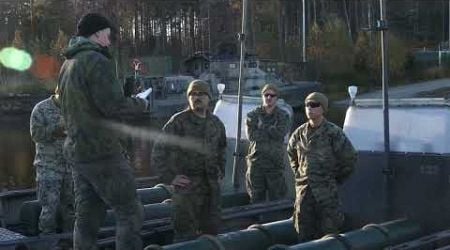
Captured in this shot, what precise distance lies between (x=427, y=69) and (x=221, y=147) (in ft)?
141

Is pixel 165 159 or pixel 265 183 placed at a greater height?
pixel 165 159

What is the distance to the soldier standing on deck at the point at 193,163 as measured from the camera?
5809 millimetres

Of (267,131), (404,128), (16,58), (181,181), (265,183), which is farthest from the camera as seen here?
(16,58)

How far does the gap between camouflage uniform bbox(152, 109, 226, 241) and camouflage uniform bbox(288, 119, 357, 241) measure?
0.64 m

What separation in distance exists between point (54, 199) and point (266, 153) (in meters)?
2.28

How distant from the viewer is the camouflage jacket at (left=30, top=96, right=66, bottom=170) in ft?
22.6

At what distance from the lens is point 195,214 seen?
5922 mm

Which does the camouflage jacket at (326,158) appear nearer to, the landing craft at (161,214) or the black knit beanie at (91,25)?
the landing craft at (161,214)

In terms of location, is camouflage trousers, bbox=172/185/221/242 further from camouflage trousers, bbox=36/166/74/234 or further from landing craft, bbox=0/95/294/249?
camouflage trousers, bbox=36/166/74/234

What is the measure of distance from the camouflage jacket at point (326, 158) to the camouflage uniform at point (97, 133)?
160 cm

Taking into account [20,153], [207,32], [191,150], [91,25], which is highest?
[207,32]

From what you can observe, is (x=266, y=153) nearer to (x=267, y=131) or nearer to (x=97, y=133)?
(x=267, y=131)

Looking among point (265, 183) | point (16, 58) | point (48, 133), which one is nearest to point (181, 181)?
point (48, 133)

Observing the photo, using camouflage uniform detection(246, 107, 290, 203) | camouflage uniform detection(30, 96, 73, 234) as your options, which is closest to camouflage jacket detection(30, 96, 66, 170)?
camouflage uniform detection(30, 96, 73, 234)
